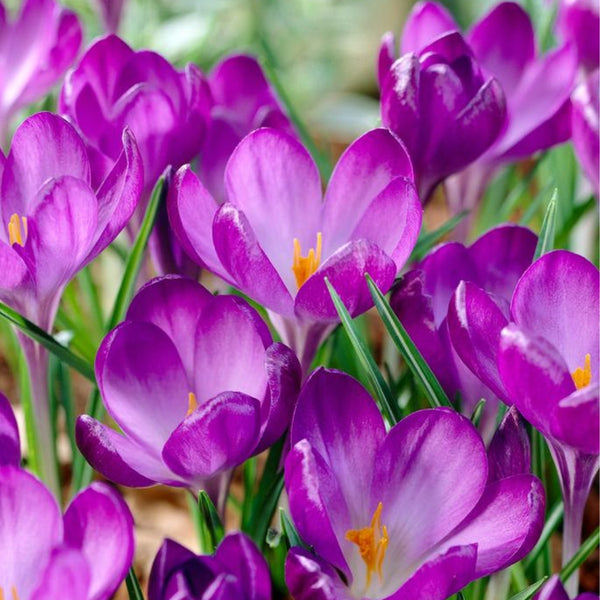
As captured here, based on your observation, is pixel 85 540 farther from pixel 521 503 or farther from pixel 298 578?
pixel 521 503

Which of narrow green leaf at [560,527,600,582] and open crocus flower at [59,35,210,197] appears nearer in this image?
narrow green leaf at [560,527,600,582]

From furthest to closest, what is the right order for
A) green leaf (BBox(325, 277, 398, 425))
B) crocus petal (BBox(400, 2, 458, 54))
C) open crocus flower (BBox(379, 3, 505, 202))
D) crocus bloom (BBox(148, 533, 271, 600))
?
crocus petal (BBox(400, 2, 458, 54)) < open crocus flower (BBox(379, 3, 505, 202)) < green leaf (BBox(325, 277, 398, 425)) < crocus bloom (BBox(148, 533, 271, 600))

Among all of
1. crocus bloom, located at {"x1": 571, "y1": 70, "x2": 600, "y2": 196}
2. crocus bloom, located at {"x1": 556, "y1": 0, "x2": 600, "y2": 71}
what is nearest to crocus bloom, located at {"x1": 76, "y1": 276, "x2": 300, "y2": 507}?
crocus bloom, located at {"x1": 571, "y1": 70, "x2": 600, "y2": 196}

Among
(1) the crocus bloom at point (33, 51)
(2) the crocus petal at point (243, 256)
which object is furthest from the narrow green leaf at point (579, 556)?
(1) the crocus bloom at point (33, 51)

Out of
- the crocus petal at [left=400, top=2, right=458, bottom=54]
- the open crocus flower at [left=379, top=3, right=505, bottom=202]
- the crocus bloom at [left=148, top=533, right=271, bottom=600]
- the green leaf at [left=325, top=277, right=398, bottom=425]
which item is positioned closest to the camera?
the crocus bloom at [left=148, top=533, right=271, bottom=600]

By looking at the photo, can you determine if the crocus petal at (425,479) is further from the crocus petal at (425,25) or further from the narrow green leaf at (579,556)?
the crocus petal at (425,25)

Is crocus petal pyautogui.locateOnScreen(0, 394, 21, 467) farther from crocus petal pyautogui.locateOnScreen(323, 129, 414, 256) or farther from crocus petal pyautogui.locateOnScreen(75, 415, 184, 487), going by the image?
crocus petal pyautogui.locateOnScreen(323, 129, 414, 256)

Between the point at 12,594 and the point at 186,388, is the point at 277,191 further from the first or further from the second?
the point at 12,594
